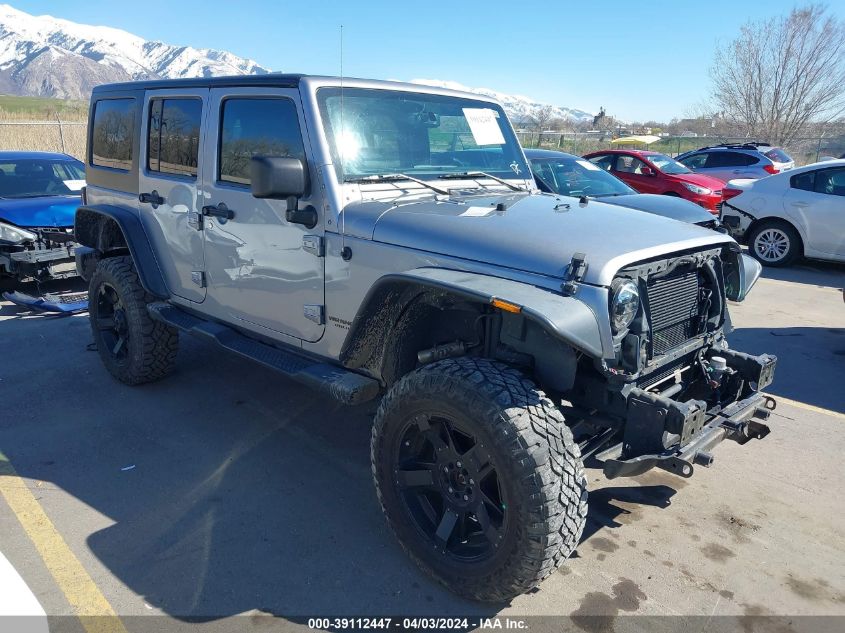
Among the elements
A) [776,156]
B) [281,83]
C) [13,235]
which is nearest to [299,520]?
[281,83]

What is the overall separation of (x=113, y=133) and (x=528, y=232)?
150 inches

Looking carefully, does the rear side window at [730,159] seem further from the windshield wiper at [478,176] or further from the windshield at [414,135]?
the windshield wiper at [478,176]

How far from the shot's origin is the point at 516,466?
2.53 metres

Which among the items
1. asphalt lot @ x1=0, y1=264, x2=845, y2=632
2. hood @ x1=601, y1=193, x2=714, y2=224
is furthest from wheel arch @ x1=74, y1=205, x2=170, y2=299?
hood @ x1=601, y1=193, x2=714, y2=224

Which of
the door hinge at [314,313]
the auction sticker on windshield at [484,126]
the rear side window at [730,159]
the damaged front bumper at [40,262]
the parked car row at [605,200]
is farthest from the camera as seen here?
the rear side window at [730,159]

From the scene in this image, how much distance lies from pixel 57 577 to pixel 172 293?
2.24m

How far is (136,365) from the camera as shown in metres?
4.95

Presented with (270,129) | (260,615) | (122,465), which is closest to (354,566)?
(260,615)

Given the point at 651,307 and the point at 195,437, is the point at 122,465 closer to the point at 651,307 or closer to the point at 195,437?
the point at 195,437

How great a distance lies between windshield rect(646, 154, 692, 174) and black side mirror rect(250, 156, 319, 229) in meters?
11.2

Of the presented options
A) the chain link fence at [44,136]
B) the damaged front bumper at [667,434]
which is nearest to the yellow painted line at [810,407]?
the damaged front bumper at [667,434]

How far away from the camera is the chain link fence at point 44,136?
61.9 ft

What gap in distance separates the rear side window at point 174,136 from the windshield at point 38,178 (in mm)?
4594

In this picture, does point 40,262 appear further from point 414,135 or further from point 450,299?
point 450,299
